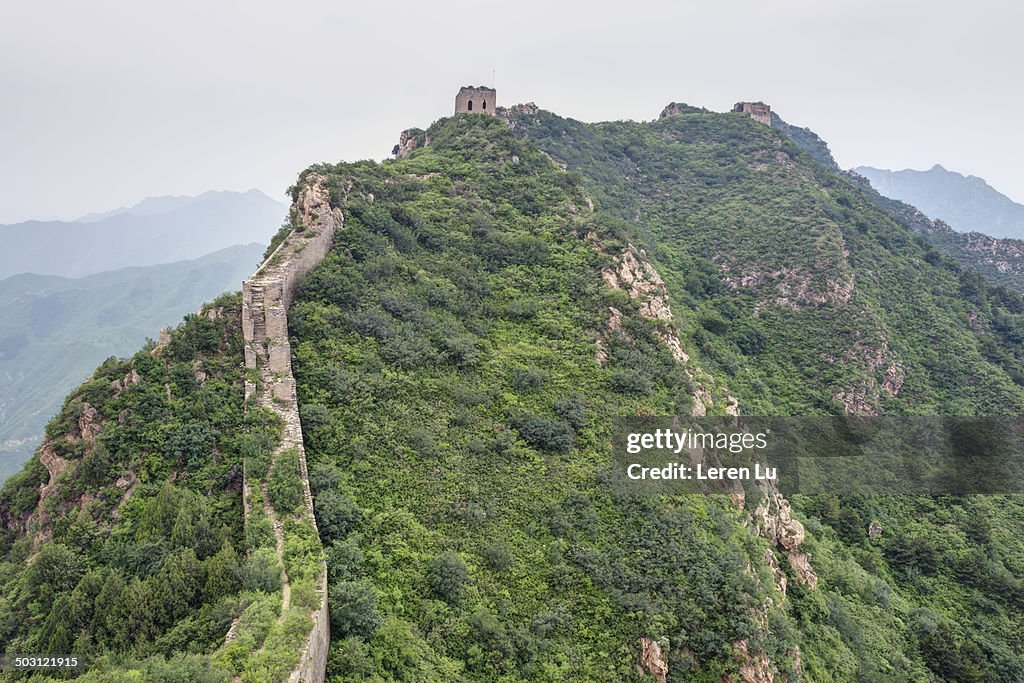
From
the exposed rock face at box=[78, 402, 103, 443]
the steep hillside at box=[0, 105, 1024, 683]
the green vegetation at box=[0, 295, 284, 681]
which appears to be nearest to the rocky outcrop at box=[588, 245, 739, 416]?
the steep hillside at box=[0, 105, 1024, 683]

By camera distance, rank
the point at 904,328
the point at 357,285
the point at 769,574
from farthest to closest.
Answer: the point at 904,328 < the point at 357,285 < the point at 769,574

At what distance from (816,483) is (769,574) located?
39.5 ft

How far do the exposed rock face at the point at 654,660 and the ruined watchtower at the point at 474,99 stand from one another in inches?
1563

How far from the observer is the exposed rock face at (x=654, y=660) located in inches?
525

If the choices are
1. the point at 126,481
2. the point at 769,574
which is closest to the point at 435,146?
the point at 126,481

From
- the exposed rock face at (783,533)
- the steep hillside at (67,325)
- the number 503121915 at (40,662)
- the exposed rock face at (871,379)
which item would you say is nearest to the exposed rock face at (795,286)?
the exposed rock face at (871,379)

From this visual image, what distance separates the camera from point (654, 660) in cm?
1338

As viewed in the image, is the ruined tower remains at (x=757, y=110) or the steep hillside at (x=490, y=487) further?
the ruined tower remains at (x=757, y=110)

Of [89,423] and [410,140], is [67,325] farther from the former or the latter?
[89,423]

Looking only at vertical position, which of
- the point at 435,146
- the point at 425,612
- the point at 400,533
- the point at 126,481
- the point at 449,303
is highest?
the point at 435,146

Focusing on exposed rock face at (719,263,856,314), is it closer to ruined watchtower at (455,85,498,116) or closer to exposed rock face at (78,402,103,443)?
ruined watchtower at (455,85,498,116)

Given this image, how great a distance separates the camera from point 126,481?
12.8 m

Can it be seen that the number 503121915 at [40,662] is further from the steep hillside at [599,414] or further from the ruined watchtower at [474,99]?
the ruined watchtower at [474,99]

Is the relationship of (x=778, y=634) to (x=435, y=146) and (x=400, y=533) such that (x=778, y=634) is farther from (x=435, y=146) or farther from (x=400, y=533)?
(x=435, y=146)
